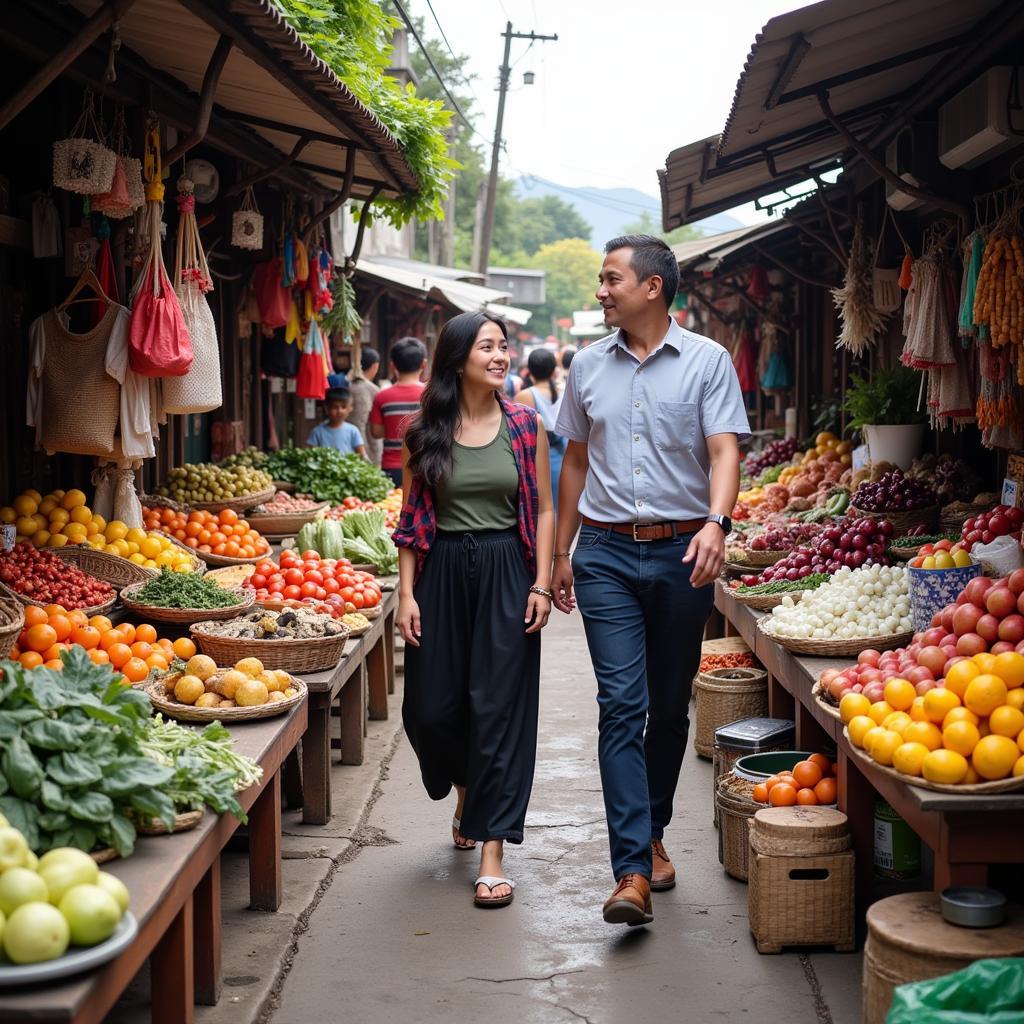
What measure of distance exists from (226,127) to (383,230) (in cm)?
2266

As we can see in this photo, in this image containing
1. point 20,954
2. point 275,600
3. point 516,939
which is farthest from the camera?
point 275,600

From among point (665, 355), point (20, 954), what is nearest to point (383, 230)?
point (665, 355)

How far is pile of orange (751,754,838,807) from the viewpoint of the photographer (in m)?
4.99

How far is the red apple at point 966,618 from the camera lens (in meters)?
4.47

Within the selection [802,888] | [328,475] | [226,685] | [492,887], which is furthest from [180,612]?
[328,475]

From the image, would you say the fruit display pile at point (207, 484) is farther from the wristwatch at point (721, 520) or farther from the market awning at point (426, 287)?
the market awning at point (426, 287)

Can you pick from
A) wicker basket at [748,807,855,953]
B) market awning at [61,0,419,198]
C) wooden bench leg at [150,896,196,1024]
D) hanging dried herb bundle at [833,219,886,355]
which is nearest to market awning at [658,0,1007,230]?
hanging dried herb bundle at [833,219,886,355]

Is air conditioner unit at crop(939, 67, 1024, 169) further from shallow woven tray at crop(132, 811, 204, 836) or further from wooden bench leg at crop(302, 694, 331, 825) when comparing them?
shallow woven tray at crop(132, 811, 204, 836)

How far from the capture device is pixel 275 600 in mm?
6852

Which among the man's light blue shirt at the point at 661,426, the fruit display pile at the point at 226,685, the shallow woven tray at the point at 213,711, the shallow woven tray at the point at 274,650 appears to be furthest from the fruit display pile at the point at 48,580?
the man's light blue shirt at the point at 661,426

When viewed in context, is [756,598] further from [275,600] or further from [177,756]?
[177,756]

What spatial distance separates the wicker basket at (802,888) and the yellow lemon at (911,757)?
80 centimetres

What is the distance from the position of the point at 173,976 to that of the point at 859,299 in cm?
761

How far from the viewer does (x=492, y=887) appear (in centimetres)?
501
